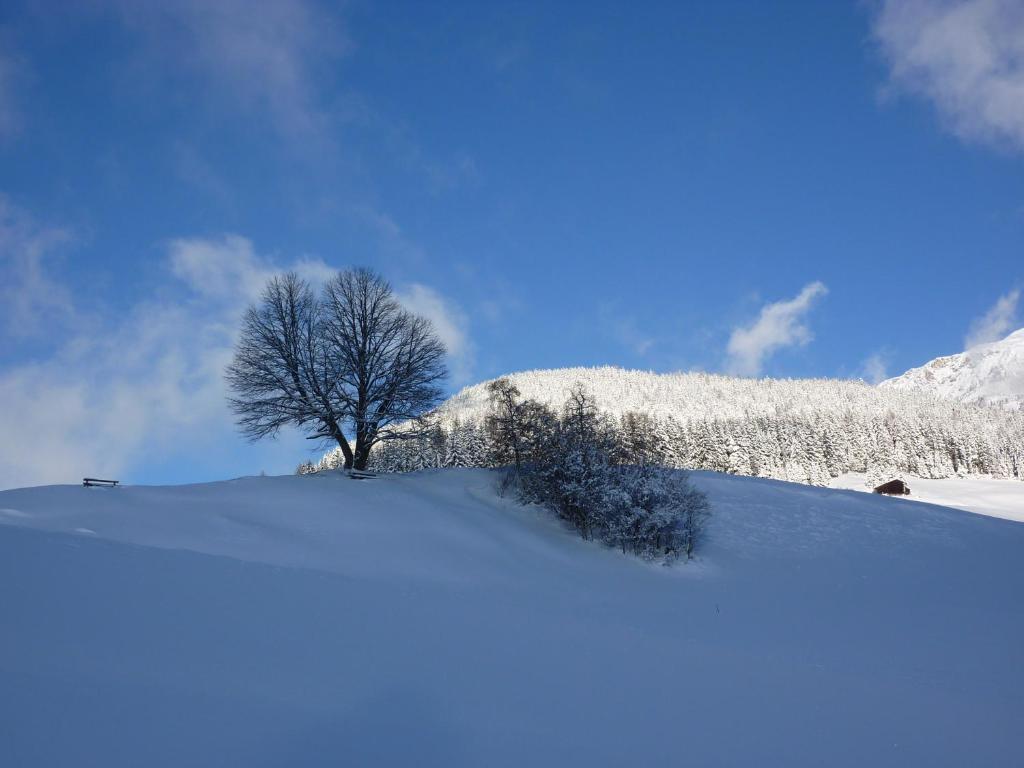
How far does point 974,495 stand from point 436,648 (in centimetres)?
8732

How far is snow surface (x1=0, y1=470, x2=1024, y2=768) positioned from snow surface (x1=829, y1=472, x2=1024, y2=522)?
54436mm

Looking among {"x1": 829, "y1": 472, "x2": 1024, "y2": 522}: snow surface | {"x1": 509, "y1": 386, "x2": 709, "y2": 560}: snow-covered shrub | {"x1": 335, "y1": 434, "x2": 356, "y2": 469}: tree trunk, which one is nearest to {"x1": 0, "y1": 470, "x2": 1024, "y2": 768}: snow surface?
{"x1": 509, "y1": 386, "x2": 709, "y2": 560}: snow-covered shrub

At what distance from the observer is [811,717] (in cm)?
834

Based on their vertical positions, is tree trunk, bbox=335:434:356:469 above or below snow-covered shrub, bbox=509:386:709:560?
above

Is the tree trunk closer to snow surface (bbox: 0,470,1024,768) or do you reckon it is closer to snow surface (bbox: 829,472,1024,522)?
snow surface (bbox: 0,470,1024,768)

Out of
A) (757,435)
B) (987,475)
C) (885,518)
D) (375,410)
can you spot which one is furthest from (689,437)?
(375,410)

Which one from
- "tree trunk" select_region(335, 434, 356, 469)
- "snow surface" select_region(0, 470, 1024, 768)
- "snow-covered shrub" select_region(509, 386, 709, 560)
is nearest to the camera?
"snow surface" select_region(0, 470, 1024, 768)

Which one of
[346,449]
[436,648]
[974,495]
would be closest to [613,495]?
[346,449]

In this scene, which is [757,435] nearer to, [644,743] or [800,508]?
[800,508]

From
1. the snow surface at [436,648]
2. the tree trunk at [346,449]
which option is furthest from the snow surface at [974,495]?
the tree trunk at [346,449]

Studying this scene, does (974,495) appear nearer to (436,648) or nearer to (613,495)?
(613,495)

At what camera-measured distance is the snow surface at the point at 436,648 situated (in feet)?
17.7

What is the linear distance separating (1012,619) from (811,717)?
13.4 meters

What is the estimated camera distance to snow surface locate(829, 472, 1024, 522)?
6194cm
